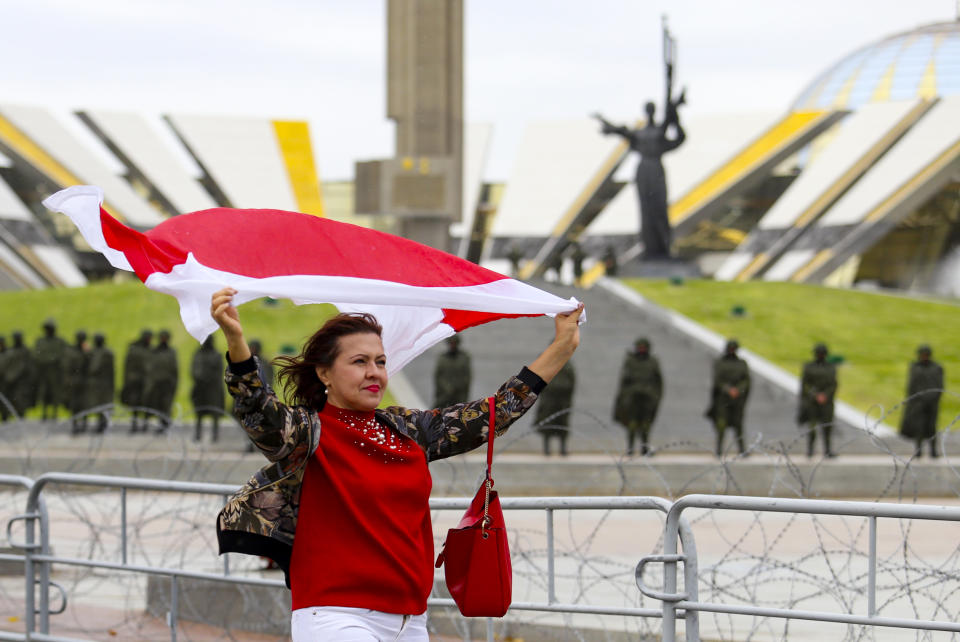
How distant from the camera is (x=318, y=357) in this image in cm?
298

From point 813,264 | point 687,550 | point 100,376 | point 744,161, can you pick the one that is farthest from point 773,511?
point 744,161

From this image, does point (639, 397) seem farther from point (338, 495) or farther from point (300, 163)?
point (300, 163)

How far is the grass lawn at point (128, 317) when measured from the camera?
21312mm

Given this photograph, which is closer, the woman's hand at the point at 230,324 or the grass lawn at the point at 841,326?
the woman's hand at the point at 230,324

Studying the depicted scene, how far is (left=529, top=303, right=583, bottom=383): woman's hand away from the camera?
3162 mm

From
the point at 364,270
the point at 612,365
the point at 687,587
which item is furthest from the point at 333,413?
the point at 612,365

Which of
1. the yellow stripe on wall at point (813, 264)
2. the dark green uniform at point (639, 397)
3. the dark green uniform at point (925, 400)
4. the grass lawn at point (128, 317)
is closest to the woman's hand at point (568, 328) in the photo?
the dark green uniform at point (639, 397)

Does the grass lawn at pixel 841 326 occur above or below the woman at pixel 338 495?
above

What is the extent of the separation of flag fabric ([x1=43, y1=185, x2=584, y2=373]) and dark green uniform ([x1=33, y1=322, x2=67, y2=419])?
14.3 meters

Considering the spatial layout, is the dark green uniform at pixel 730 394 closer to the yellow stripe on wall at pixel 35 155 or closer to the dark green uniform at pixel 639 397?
the dark green uniform at pixel 639 397

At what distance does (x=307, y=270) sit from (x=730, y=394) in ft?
35.5

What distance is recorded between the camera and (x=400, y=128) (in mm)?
26500

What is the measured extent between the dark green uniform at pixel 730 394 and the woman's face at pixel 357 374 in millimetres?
10966

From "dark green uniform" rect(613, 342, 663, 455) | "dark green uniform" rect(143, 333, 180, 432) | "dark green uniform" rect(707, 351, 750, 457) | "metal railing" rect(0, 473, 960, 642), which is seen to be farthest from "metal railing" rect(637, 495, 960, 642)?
"dark green uniform" rect(143, 333, 180, 432)
